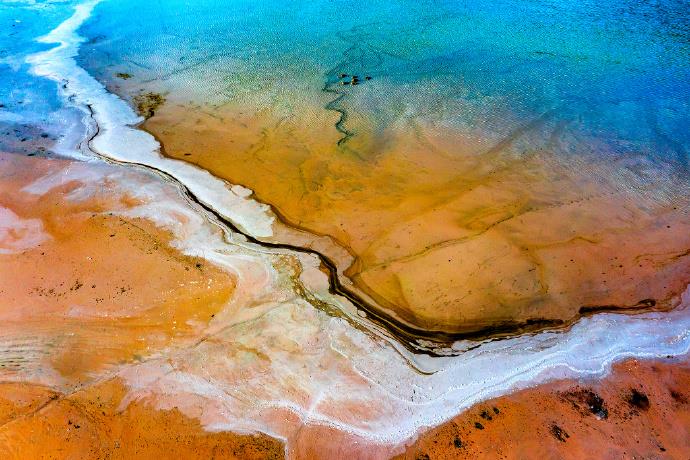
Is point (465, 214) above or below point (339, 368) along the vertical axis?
above

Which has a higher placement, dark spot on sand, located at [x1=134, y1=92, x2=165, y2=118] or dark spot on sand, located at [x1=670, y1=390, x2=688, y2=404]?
dark spot on sand, located at [x1=670, y1=390, x2=688, y2=404]

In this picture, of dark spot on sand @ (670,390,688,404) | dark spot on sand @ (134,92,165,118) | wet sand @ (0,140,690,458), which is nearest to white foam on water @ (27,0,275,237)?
dark spot on sand @ (134,92,165,118)

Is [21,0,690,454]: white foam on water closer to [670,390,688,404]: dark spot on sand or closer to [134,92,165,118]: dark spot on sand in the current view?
[670,390,688,404]: dark spot on sand

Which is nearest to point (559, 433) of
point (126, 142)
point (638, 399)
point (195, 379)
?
point (638, 399)

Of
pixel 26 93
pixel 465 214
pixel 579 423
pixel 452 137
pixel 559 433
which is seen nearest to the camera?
pixel 559 433

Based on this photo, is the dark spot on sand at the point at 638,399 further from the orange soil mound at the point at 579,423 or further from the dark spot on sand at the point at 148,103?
the dark spot on sand at the point at 148,103

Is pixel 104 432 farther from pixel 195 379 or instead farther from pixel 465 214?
pixel 465 214
